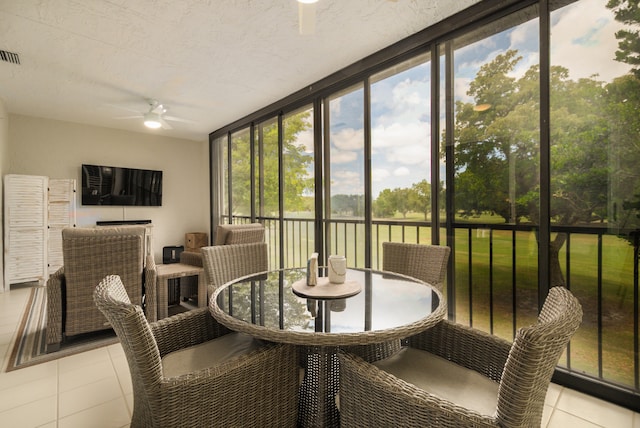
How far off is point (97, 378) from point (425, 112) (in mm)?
3358

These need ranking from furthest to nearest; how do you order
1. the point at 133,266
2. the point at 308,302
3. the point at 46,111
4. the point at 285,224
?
the point at 46,111, the point at 285,224, the point at 133,266, the point at 308,302

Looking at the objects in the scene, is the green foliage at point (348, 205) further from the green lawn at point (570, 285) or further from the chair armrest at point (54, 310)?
the chair armrest at point (54, 310)

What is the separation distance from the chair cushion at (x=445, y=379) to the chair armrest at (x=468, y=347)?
0.05 meters

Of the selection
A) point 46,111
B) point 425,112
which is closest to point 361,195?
point 425,112

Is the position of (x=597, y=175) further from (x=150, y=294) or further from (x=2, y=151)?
(x=2, y=151)

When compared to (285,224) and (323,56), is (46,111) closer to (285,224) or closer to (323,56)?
(285,224)

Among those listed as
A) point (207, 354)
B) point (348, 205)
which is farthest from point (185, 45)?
point (207, 354)

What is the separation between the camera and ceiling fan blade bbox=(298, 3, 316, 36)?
7.69ft

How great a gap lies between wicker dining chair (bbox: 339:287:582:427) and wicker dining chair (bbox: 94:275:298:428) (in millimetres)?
302

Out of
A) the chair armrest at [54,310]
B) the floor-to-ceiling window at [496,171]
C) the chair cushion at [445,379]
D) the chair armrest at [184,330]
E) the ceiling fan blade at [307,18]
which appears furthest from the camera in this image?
the chair armrest at [54,310]

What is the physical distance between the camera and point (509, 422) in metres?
0.82

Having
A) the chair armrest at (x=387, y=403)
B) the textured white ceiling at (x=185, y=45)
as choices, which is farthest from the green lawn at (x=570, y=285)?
the textured white ceiling at (x=185, y=45)

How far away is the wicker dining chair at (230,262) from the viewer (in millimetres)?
2172

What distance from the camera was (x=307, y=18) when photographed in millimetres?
2494
